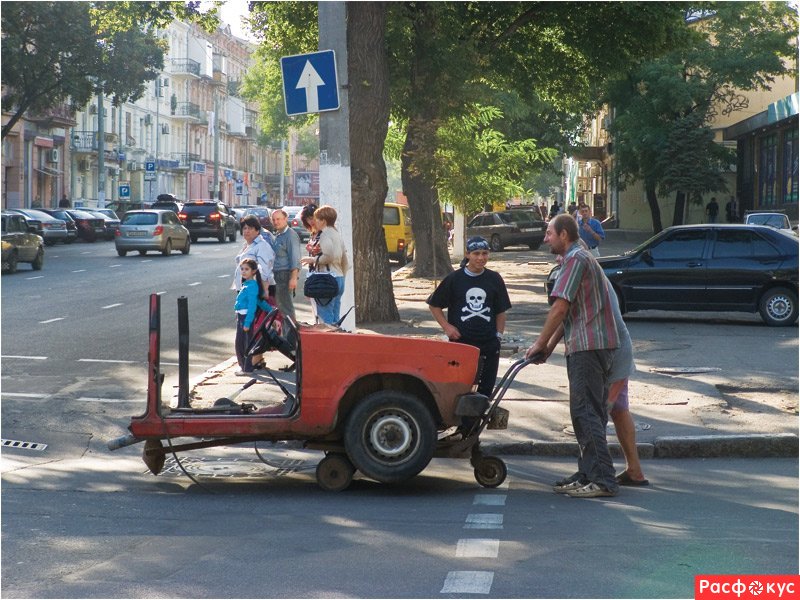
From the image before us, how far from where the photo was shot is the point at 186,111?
96875 mm

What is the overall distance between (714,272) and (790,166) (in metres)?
29.4

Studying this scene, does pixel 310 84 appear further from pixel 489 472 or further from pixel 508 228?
pixel 508 228

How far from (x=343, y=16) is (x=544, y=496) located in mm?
6767

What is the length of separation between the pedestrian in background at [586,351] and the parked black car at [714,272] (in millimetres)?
12837

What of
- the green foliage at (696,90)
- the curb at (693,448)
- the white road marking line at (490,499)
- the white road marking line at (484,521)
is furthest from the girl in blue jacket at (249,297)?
the green foliage at (696,90)

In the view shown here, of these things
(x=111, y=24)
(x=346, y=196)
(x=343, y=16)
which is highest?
(x=111, y=24)

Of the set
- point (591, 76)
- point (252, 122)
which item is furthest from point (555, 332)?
point (252, 122)

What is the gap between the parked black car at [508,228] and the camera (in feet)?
170

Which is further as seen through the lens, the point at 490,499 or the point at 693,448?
the point at 693,448

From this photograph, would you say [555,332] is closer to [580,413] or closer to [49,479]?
[580,413]

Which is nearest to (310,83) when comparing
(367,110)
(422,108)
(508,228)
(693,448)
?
(693,448)

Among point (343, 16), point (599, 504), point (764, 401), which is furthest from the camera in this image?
point (343, 16)

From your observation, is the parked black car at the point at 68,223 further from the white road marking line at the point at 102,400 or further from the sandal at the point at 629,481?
the sandal at the point at 629,481

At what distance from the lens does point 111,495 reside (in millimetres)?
8273
